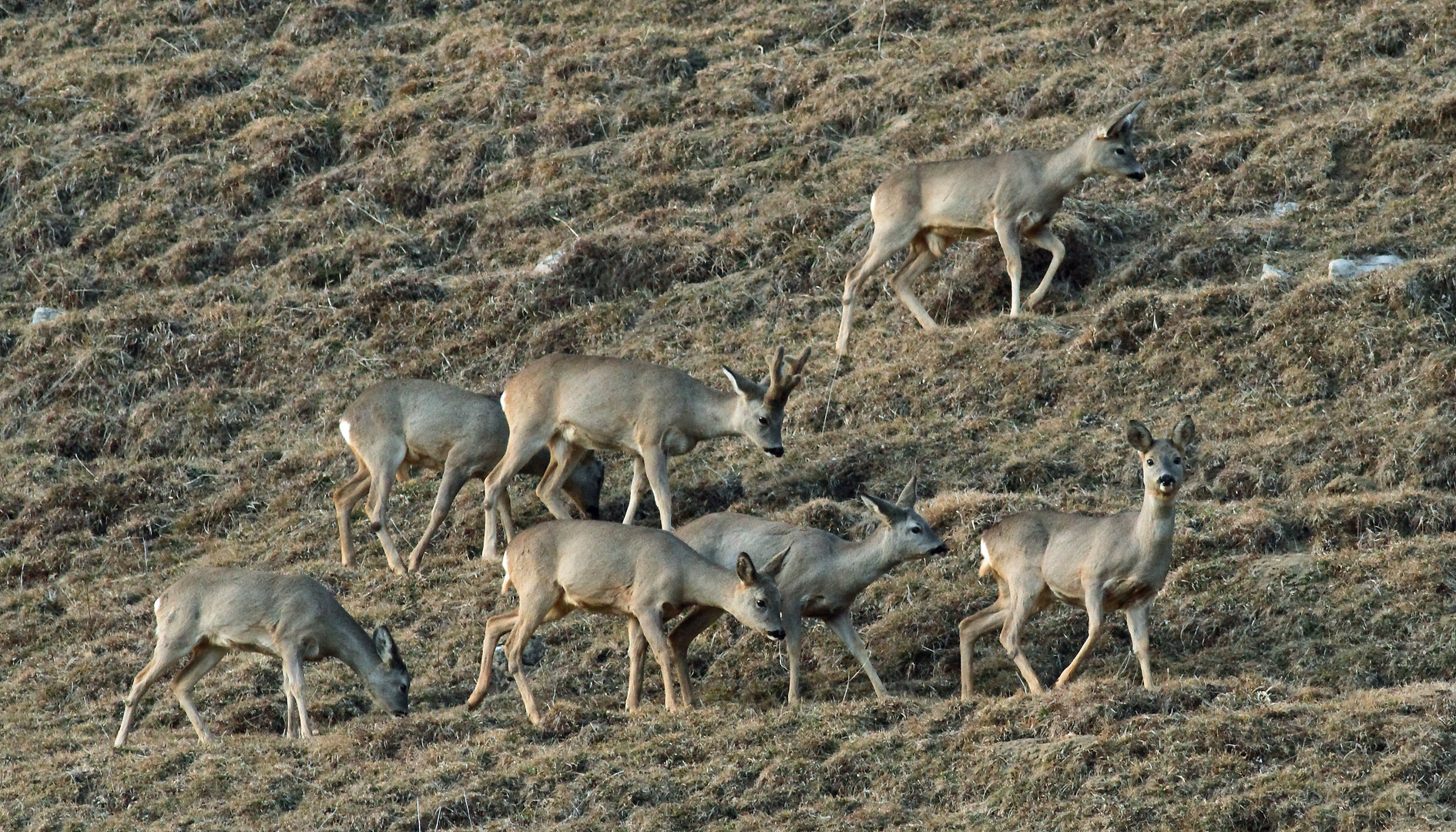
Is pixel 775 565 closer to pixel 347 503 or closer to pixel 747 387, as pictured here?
pixel 747 387

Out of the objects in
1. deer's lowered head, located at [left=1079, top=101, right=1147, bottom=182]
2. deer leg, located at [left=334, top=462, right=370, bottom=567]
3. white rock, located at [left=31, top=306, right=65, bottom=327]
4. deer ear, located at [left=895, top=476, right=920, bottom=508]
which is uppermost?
deer's lowered head, located at [left=1079, top=101, right=1147, bottom=182]

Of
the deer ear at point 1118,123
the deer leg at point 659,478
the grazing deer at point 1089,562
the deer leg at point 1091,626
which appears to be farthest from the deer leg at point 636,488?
the deer ear at point 1118,123

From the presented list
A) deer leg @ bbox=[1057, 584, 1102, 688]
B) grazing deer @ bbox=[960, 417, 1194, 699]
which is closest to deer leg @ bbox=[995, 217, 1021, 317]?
grazing deer @ bbox=[960, 417, 1194, 699]

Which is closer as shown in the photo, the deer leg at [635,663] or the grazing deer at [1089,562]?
the grazing deer at [1089,562]

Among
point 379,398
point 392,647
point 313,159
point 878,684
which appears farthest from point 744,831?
point 313,159

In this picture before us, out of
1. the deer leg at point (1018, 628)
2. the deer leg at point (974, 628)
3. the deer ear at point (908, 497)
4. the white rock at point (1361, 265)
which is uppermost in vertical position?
the deer ear at point (908, 497)

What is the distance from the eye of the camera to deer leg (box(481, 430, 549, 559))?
16.7 meters

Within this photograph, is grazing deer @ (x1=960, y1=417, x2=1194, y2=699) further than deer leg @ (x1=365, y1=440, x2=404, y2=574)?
No

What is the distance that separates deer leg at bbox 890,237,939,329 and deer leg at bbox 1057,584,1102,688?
7.48 m

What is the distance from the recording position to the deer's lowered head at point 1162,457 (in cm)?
1237

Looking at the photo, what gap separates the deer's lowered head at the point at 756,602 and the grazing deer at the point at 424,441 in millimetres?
4526

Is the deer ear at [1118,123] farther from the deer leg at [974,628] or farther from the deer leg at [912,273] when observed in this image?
the deer leg at [974,628]

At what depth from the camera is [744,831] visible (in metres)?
10.8

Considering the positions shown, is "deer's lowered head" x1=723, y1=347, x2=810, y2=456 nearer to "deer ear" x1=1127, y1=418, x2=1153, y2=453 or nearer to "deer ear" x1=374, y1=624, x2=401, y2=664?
"deer ear" x1=374, y1=624, x2=401, y2=664
